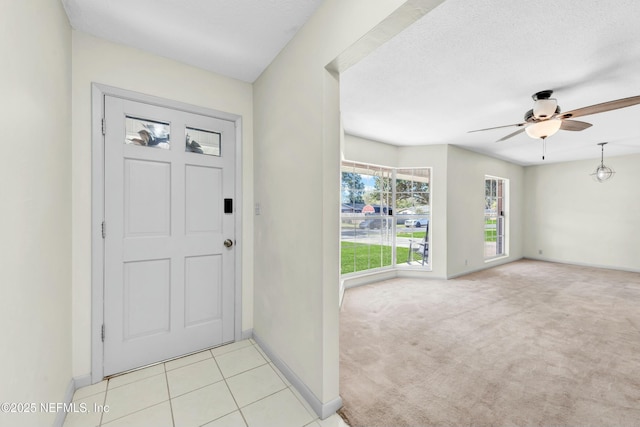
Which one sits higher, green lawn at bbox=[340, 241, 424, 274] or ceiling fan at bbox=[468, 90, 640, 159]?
ceiling fan at bbox=[468, 90, 640, 159]

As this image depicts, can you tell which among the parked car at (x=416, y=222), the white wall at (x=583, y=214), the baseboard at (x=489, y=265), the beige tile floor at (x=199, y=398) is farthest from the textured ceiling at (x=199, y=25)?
the white wall at (x=583, y=214)

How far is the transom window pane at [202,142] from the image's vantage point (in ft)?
7.50

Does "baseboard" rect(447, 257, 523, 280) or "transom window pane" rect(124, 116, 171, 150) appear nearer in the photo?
"transom window pane" rect(124, 116, 171, 150)

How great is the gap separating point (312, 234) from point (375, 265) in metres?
3.51

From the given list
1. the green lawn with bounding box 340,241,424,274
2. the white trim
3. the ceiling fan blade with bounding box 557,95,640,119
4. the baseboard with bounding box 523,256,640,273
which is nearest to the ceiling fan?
the ceiling fan blade with bounding box 557,95,640,119

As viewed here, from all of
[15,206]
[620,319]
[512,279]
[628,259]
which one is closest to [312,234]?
[15,206]

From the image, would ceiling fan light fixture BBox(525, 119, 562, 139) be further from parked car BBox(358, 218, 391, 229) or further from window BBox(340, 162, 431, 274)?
parked car BBox(358, 218, 391, 229)

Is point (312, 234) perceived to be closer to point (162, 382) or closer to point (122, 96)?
point (162, 382)

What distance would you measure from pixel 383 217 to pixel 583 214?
521 centimetres

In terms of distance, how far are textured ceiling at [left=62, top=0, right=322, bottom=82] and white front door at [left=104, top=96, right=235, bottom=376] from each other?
0.47 meters

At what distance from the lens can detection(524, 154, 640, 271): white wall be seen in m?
5.47

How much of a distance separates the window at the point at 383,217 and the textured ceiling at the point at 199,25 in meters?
2.62

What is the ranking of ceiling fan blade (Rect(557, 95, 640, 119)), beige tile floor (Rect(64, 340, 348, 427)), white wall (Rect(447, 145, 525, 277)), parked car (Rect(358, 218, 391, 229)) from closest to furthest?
beige tile floor (Rect(64, 340, 348, 427))
ceiling fan blade (Rect(557, 95, 640, 119))
parked car (Rect(358, 218, 391, 229))
white wall (Rect(447, 145, 525, 277))

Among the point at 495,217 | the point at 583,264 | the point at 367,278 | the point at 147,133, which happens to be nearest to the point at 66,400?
the point at 147,133
